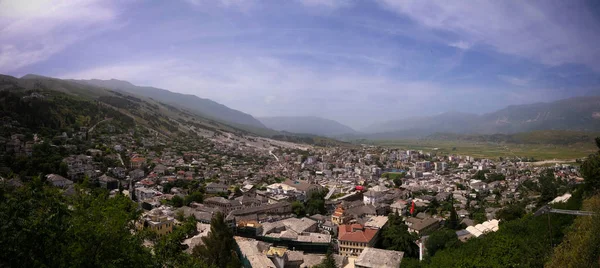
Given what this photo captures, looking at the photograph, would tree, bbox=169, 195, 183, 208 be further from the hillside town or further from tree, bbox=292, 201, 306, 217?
tree, bbox=292, 201, 306, 217

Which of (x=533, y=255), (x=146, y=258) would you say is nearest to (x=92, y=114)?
(x=146, y=258)

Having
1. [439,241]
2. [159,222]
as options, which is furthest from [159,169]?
[439,241]

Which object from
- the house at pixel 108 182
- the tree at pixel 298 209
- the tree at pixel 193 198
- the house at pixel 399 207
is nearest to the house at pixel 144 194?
the house at pixel 108 182

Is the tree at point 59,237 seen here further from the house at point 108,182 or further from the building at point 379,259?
the house at point 108,182

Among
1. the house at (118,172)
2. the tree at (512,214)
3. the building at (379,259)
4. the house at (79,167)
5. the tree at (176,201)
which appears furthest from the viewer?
the house at (118,172)

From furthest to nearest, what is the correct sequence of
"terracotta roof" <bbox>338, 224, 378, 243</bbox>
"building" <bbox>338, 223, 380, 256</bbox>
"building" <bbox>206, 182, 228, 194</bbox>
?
"building" <bbox>206, 182, 228, 194</bbox> → "terracotta roof" <bbox>338, 224, 378, 243</bbox> → "building" <bbox>338, 223, 380, 256</bbox>

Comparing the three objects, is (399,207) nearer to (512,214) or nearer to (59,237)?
(512,214)

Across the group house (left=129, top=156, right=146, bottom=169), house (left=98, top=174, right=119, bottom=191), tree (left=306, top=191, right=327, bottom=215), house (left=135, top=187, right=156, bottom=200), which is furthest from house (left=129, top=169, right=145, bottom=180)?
tree (left=306, top=191, right=327, bottom=215)
